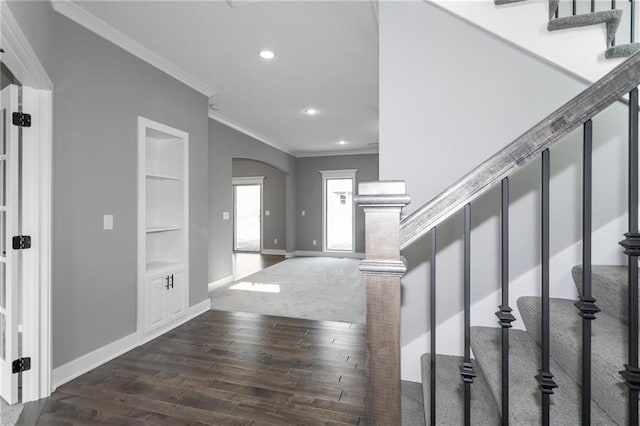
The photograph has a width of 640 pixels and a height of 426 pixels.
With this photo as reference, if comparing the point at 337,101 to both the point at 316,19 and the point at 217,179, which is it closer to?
the point at 316,19

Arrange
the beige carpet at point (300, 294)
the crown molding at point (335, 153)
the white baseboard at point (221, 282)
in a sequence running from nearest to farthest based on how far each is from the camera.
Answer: the beige carpet at point (300, 294) < the white baseboard at point (221, 282) < the crown molding at point (335, 153)

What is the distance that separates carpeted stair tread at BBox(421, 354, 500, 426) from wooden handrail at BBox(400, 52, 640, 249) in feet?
2.90

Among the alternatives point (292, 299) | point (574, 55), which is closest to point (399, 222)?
point (574, 55)

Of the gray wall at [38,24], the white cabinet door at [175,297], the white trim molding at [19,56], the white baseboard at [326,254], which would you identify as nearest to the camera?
the white trim molding at [19,56]

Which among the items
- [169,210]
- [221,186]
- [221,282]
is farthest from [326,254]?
[169,210]

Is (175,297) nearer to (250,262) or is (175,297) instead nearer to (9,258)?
(9,258)

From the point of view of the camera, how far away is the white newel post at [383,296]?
860mm

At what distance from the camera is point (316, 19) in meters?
2.51

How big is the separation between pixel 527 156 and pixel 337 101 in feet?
12.9

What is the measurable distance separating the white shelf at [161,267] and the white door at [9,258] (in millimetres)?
1097

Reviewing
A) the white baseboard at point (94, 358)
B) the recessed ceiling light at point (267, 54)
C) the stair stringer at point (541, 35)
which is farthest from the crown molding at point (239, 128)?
the stair stringer at point (541, 35)

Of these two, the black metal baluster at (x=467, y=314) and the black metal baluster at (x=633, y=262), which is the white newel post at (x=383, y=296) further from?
the black metal baluster at (x=633, y=262)

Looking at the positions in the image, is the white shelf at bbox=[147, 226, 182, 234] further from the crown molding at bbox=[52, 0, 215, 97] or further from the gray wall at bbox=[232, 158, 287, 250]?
the gray wall at bbox=[232, 158, 287, 250]

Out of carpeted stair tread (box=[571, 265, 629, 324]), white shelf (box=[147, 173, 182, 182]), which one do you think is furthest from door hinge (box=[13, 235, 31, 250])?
carpeted stair tread (box=[571, 265, 629, 324])
